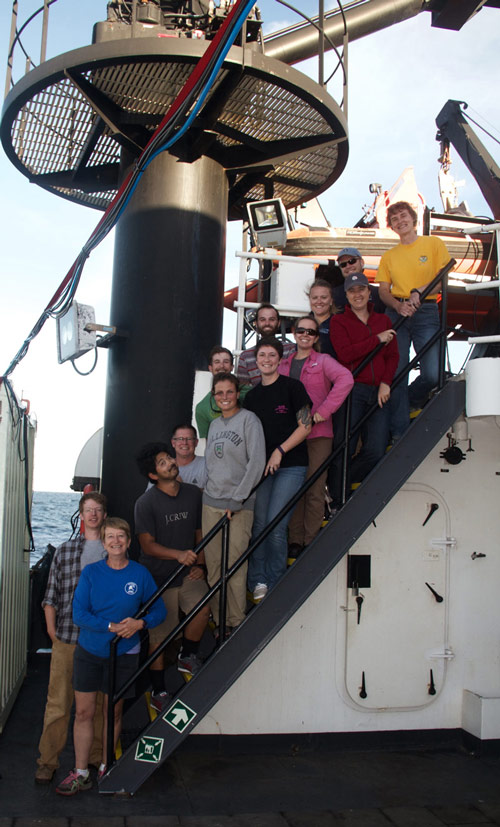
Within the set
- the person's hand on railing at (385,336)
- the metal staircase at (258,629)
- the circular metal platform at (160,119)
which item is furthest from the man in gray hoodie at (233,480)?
the circular metal platform at (160,119)

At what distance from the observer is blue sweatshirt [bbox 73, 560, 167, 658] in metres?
4.14

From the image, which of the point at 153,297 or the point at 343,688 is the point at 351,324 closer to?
the point at 153,297

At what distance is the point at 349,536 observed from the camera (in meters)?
4.35

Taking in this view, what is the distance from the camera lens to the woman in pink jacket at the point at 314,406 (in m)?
4.48

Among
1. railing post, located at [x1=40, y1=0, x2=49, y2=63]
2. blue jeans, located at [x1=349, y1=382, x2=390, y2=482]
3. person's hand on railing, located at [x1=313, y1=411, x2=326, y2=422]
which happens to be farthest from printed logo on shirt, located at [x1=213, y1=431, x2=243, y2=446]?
railing post, located at [x1=40, y1=0, x2=49, y2=63]

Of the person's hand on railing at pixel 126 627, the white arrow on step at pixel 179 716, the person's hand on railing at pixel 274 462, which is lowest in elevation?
the white arrow on step at pixel 179 716

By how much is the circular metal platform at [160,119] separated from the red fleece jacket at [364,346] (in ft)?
7.38

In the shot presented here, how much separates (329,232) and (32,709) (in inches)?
244

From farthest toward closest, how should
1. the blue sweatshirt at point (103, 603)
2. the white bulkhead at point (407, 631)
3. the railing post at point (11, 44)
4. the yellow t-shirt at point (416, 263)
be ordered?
the railing post at point (11, 44), the white bulkhead at point (407, 631), the yellow t-shirt at point (416, 263), the blue sweatshirt at point (103, 603)

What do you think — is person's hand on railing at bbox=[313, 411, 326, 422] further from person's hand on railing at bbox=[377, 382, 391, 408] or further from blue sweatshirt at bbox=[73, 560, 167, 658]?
blue sweatshirt at bbox=[73, 560, 167, 658]

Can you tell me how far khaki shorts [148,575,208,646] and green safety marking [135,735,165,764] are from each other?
0.74 m

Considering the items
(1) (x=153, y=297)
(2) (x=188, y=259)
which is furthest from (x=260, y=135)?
(1) (x=153, y=297)

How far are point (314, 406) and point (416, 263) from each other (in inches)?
57.8

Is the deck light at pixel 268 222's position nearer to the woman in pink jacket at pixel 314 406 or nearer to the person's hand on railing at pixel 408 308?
the person's hand on railing at pixel 408 308
